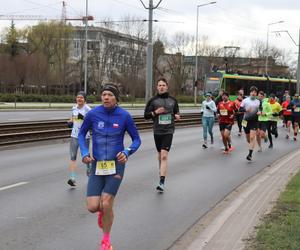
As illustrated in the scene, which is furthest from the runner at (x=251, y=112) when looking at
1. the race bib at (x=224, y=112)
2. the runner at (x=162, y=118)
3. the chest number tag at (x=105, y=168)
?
the chest number tag at (x=105, y=168)

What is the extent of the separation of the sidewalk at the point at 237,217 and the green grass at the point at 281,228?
0.48 feet

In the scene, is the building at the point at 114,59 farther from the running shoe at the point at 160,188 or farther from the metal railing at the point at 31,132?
the running shoe at the point at 160,188

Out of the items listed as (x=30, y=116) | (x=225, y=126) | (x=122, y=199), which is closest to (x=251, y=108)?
(x=225, y=126)

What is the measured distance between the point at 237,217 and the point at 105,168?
2564 millimetres

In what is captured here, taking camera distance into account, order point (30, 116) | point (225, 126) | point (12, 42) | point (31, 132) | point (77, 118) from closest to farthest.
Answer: point (77, 118) < point (225, 126) < point (31, 132) < point (30, 116) < point (12, 42)

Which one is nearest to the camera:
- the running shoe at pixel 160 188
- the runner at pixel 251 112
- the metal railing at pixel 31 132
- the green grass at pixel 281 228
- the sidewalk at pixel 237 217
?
the green grass at pixel 281 228

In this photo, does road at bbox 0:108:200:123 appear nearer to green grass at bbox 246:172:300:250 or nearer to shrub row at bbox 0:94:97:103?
green grass at bbox 246:172:300:250

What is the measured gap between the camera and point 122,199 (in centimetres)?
859

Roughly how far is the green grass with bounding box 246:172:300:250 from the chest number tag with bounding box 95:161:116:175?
1.64 metres

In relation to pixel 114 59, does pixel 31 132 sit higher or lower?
lower

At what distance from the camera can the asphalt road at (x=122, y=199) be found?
6.21m

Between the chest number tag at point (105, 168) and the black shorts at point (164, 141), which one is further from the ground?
the chest number tag at point (105, 168)

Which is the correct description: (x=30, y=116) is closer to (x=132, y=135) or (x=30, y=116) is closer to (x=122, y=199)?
(x=122, y=199)

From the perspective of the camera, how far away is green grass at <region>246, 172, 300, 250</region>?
215 inches
